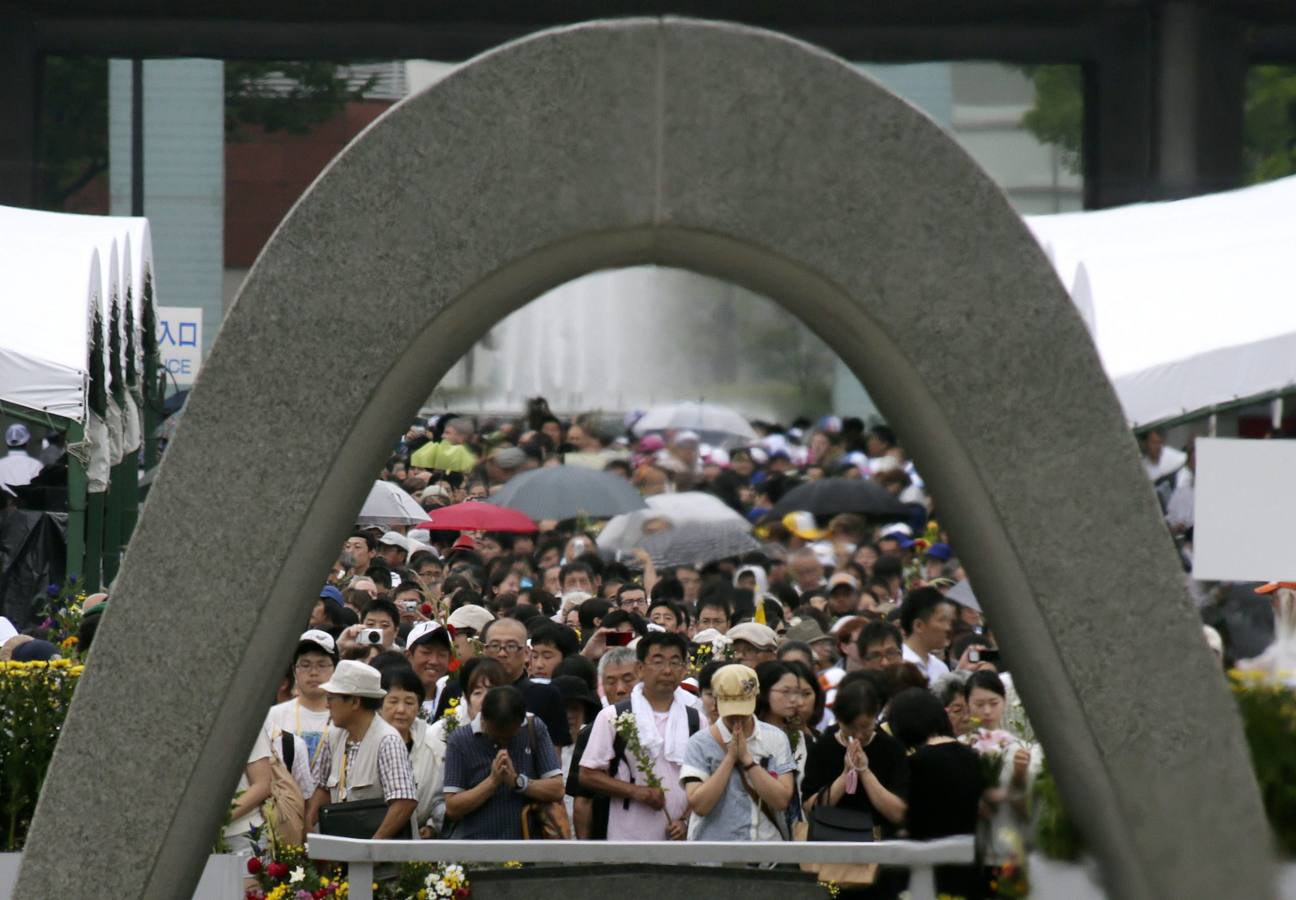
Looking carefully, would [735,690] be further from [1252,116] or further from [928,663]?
[1252,116]

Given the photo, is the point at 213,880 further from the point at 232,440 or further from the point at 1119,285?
the point at 1119,285

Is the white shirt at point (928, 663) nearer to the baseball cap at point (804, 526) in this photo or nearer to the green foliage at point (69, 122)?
the baseball cap at point (804, 526)

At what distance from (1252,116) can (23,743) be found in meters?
27.2

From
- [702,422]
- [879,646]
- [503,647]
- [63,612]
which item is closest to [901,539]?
[63,612]

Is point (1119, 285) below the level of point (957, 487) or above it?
above

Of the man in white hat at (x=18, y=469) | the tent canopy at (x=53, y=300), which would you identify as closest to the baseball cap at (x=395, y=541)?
the tent canopy at (x=53, y=300)

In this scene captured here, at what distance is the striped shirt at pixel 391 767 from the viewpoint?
8836 millimetres

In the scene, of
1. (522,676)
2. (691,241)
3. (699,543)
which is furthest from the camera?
(699,543)

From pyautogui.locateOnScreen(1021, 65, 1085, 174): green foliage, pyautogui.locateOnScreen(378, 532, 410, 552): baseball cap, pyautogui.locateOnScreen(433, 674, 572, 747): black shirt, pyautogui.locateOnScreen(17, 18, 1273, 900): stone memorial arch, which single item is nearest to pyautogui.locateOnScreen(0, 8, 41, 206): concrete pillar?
pyautogui.locateOnScreen(378, 532, 410, 552): baseball cap

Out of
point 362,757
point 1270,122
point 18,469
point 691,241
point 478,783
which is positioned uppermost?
point 1270,122

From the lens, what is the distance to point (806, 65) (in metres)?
5.60

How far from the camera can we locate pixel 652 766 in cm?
909

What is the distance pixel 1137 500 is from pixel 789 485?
19436 mm

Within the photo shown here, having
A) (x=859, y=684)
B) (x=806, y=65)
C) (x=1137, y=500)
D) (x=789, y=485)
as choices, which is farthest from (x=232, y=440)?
(x=789, y=485)
